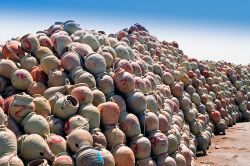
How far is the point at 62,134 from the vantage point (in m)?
5.77

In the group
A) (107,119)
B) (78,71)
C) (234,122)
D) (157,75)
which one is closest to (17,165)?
(107,119)

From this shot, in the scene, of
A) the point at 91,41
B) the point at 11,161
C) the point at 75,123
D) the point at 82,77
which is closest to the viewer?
the point at 11,161

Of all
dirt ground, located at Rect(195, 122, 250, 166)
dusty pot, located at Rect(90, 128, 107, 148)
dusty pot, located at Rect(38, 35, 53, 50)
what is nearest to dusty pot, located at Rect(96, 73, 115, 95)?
dusty pot, located at Rect(90, 128, 107, 148)

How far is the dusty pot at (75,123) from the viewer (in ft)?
18.6

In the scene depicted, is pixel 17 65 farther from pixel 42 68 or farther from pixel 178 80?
pixel 178 80

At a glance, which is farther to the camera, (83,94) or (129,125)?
(129,125)

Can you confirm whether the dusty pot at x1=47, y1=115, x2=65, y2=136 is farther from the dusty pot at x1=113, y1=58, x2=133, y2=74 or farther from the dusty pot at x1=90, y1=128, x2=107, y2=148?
the dusty pot at x1=113, y1=58, x2=133, y2=74

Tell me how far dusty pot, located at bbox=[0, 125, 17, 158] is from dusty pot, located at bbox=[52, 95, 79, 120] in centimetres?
97

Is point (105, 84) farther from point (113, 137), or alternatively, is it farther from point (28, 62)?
point (28, 62)

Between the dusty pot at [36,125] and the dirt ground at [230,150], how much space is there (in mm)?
4260

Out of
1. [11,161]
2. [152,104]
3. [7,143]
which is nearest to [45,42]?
[152,104]

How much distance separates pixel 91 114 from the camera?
5957 mm

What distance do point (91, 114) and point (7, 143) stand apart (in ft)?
4.62

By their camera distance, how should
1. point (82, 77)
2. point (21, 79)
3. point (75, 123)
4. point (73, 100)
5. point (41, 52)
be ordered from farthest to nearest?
1. point (41, 52)
2. point (82, 77)
3. point (21, 79)
4. point (73, 100)
5. point (75, 123)
